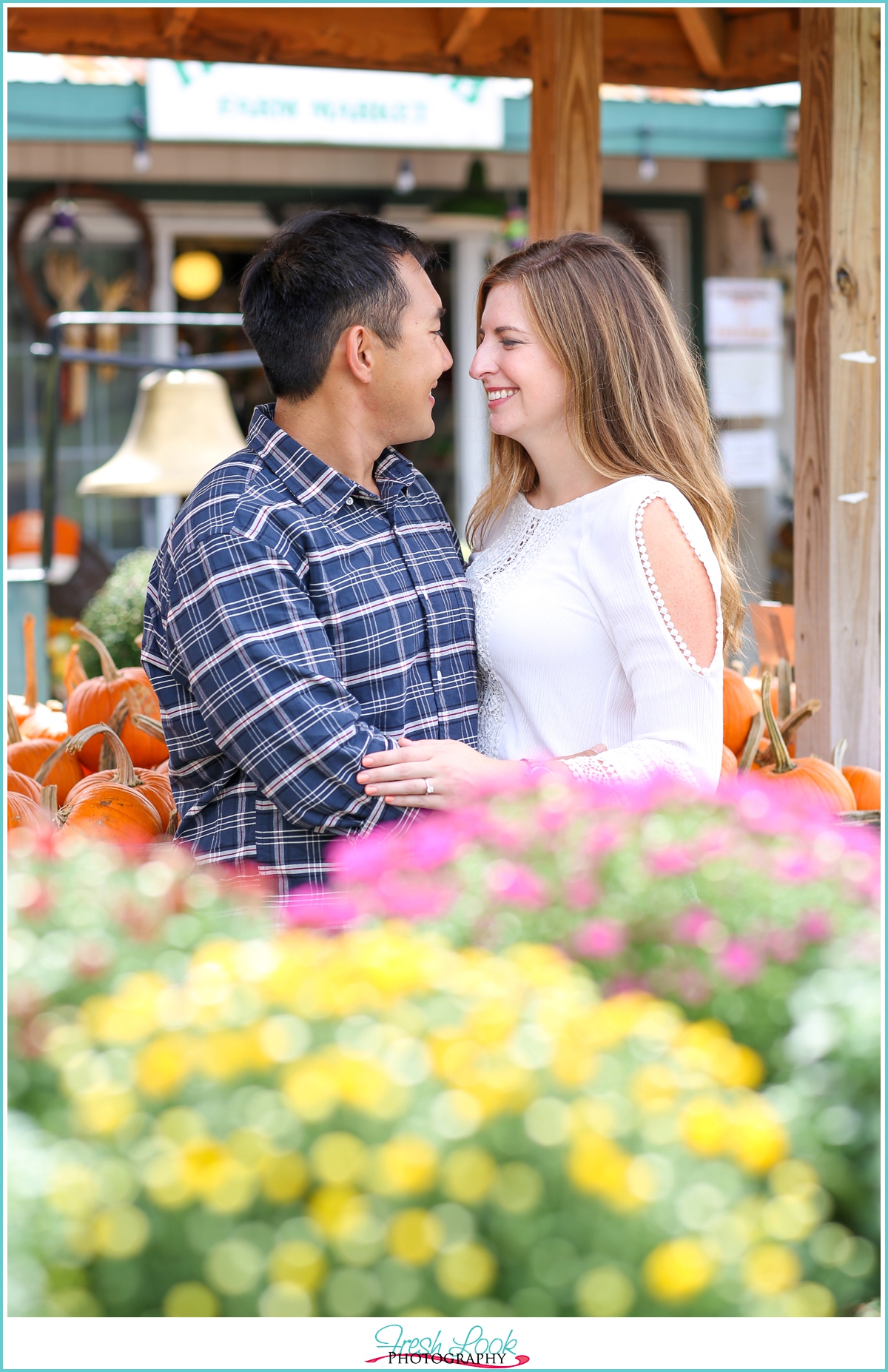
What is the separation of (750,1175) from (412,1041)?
0.72 feet

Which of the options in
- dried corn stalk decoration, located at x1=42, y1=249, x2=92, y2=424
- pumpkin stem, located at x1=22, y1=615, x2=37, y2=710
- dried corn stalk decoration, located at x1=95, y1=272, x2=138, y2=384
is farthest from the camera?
dried corn stalk decoration, located at x1=95, y1=272, x2=138, y2=384

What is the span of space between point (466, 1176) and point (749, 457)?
6457mm

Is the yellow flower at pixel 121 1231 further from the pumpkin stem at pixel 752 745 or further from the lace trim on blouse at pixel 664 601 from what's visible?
the pumpkin stem at pixel 752 745

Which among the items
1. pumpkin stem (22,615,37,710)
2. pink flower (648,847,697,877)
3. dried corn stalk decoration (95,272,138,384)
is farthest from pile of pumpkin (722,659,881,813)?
dried corn stalk decoration (95,272,138,384)

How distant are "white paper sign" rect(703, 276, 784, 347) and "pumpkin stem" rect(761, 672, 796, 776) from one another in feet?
14.9

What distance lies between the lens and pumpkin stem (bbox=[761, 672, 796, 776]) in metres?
2.51

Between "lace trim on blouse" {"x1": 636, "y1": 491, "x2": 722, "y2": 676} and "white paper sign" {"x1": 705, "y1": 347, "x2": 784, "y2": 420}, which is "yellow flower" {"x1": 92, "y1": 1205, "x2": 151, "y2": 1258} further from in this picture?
"white paper sign" {"x1": 705, "y1": 347, "x2": 784, "y2": 420}

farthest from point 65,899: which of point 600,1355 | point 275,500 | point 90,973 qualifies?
point 275,500

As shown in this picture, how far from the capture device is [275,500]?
1894 millimetres

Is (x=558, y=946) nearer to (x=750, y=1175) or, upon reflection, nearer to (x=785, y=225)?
(x=750, y=1175)

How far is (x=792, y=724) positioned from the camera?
A: 9.34 feet

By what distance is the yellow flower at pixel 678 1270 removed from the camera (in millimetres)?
736

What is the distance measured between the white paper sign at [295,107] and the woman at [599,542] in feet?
11.6

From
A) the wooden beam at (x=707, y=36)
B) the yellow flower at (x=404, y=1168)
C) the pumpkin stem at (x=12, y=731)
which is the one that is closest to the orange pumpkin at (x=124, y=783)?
the pumpkin stem at (x=12, y=731)
